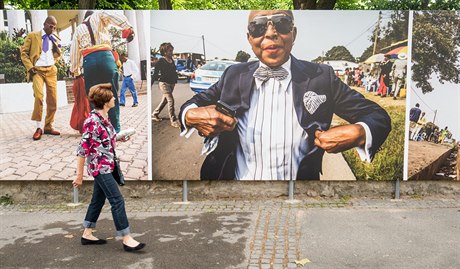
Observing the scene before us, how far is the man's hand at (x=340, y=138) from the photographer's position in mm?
6363

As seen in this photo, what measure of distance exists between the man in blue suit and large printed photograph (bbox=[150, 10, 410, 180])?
0.01 m

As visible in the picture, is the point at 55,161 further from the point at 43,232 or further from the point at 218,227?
the point at 218,227

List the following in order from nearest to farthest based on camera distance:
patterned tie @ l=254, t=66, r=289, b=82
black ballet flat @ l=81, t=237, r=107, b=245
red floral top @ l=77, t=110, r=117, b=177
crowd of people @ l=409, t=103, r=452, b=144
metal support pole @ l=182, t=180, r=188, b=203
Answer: red floral top @ l=77, t=110, r=117, b=177 → black ballet flat @ l=81, t=237, r=107, b=245 → patterned tie @ l=254, t=66, r=289, b=82 → crowd of people @ l=409, t=103, r=452, b=144 → metal support pole @ l=182, t=180, r=188, b=203

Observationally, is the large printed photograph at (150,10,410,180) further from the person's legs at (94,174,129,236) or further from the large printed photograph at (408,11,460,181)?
the person's legs at (94,174,129,236)

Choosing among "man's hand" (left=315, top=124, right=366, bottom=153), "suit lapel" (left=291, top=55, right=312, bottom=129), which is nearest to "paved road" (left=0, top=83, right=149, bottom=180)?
"suit lapel" (left=291, top=55, right=312, bottom=129)

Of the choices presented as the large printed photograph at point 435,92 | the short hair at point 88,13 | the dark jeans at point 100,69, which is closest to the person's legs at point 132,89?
the dark jeans at point 100,69

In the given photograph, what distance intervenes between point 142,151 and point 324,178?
2.50 m

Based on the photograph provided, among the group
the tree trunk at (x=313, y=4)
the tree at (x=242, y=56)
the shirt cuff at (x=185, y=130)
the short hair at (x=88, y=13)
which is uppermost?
the tree trunk at (x=313, y=4)

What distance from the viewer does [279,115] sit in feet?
20.8

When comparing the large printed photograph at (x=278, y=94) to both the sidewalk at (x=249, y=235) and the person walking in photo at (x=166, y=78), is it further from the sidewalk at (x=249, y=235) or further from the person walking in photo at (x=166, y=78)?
the sidewalk at (x=249, y=235)

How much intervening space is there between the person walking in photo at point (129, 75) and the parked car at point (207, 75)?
760 millimetres

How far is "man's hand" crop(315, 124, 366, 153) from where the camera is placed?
20.9 feet

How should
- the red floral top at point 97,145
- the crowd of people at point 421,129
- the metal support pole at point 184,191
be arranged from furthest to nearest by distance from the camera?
the metal support pole at point 184,191, the crowd of people at point 421,129, the red floral top at point 97,145

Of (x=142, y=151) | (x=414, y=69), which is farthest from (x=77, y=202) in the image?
(x=414, y=69)
